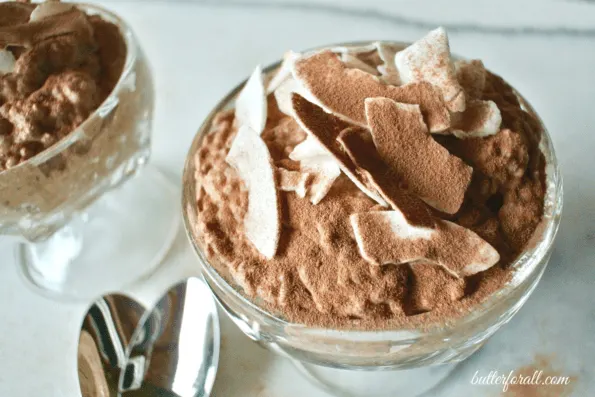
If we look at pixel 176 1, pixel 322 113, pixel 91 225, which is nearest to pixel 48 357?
pixel 91 225

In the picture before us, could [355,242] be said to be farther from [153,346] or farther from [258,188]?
[153,346]

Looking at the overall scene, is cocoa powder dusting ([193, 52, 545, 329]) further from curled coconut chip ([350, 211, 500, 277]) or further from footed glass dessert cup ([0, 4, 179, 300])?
footed glass dessert cup ([0, 4, 179, 300])

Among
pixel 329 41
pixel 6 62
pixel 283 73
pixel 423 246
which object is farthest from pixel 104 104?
pixel 329 41

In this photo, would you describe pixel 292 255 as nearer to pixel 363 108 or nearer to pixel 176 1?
pixel 363 108

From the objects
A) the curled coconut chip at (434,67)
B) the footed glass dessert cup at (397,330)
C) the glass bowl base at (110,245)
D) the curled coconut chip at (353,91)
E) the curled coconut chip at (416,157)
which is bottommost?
the glass bowl base at (110,245)

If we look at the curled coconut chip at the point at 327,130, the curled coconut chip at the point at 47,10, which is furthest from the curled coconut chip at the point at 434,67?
Answer: the curled coconut chip at the point at 47,10

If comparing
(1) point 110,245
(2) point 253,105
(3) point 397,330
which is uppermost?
(2) point 253,105

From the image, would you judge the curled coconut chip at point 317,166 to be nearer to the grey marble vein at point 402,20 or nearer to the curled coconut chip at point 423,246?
the curled coconut chip at point 423,246
